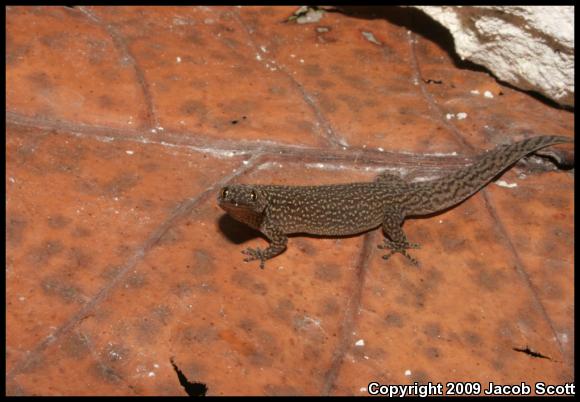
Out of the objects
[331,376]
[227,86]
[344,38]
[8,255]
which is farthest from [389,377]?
[344,38]

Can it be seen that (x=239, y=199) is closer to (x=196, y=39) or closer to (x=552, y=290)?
(x=552, y=290)

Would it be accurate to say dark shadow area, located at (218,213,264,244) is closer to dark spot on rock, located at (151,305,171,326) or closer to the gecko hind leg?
dark spot on rock, located at (151,305,171,326)

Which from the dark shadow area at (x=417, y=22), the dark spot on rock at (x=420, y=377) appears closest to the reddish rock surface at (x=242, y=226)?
the dark spot on rock at (x=420, y=377)

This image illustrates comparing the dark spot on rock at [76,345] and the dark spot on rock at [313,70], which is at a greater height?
the dark spot on rock at [313,70]

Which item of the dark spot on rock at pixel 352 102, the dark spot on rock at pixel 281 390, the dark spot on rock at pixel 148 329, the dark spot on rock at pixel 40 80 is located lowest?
the dark spot on rock at pixel 281 390

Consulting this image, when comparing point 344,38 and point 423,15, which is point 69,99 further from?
point 423,15

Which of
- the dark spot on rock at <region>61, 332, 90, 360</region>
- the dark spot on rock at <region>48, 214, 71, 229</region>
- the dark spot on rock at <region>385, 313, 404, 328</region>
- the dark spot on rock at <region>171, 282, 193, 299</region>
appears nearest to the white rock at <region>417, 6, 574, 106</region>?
the dark spot on rock at <region>385, 313, 404, 328</region>

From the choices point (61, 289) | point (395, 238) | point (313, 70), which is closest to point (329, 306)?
point (395, 238)

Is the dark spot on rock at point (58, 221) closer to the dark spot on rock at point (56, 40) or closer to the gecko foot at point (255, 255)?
the gecko foot at point (255, 255)
